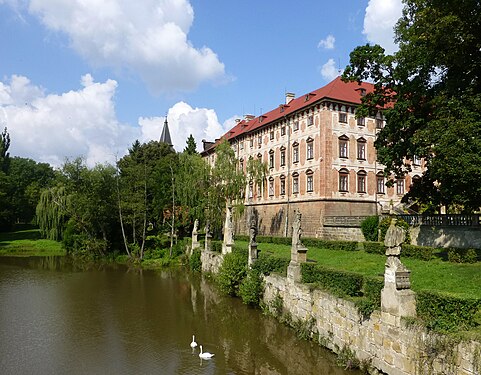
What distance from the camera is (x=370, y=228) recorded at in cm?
2425

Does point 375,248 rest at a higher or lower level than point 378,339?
higher

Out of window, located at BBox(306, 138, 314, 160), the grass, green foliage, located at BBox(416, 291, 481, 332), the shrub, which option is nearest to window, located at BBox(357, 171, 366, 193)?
window, located at BBox(306, 138, 314, 160)

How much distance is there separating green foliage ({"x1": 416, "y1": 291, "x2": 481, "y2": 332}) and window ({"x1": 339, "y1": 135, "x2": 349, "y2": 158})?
24.4 m

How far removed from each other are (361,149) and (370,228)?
11145 mm

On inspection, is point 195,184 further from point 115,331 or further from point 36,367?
point 36,367

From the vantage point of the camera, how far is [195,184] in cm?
3353

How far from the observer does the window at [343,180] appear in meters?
32.5

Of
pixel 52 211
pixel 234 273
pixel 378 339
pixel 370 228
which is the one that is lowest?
pixel 378 339

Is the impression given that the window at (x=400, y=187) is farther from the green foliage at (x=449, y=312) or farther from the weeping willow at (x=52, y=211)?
the weeping willow at (x=52, y=211)

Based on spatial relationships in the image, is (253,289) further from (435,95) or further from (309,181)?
(309,181)

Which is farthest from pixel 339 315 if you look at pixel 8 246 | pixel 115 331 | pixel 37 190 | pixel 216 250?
A: pixel 37 190

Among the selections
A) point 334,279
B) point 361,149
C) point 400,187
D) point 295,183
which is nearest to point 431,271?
point 334,279

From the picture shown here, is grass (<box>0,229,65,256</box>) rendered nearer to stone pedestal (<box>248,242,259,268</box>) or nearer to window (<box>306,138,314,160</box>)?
window (<box>306,138,314,160</box>)

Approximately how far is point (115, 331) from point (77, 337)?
1366 millimetres
